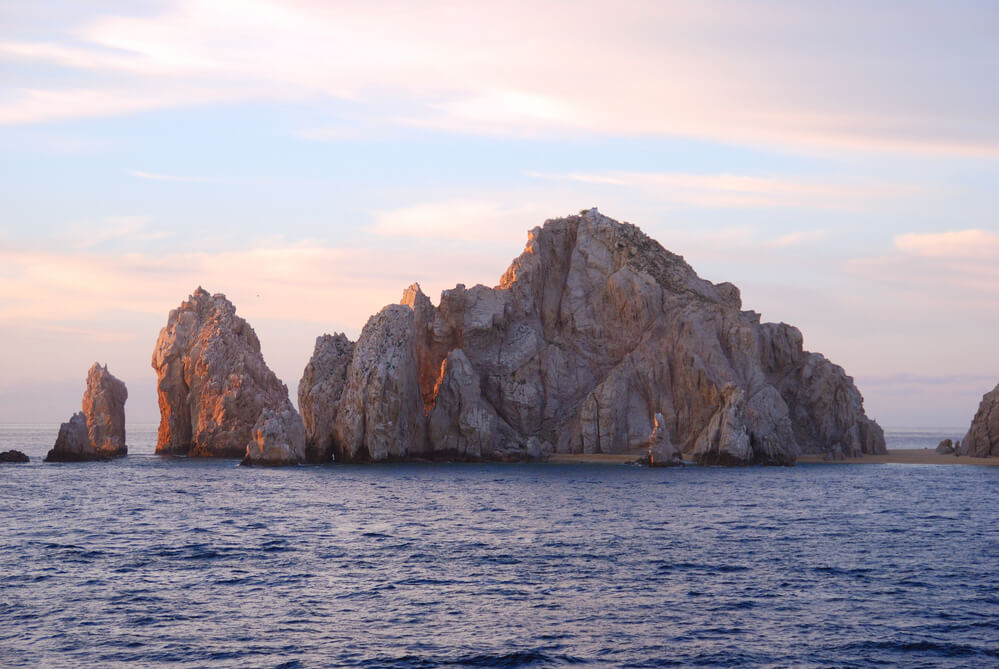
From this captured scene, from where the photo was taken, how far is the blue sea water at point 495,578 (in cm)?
3138

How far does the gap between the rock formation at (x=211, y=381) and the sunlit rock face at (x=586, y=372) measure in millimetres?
12465

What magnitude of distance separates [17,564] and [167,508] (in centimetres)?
2406

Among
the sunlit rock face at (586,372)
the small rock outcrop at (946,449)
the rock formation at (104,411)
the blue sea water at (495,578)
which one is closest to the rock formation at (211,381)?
the rock formation at (104,411)

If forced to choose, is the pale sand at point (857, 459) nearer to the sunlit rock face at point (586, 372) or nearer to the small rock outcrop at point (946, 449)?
the sunlit rock face at point (586, 372)

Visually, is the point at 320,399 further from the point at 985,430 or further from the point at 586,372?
the point at 985,430

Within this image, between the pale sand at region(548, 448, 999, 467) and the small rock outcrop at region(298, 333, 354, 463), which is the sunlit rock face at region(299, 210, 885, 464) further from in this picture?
the pale sand at region(548, 448, 999, 467)

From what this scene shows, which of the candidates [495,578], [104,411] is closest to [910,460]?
[495,578]

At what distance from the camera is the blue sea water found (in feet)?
103

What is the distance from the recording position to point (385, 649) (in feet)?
102

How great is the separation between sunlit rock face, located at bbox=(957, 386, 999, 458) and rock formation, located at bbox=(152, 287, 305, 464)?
9243 cm

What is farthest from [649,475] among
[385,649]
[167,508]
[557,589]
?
[385,649]

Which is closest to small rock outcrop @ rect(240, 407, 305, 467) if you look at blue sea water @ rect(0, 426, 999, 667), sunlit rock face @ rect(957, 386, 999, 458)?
blue sea water @ rect(0, 426, 999, 667)

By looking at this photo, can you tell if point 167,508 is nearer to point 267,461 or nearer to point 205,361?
point 267,461

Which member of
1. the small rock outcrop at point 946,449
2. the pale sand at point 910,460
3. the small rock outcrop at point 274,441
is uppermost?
the small rock outcrop at point 274,441
